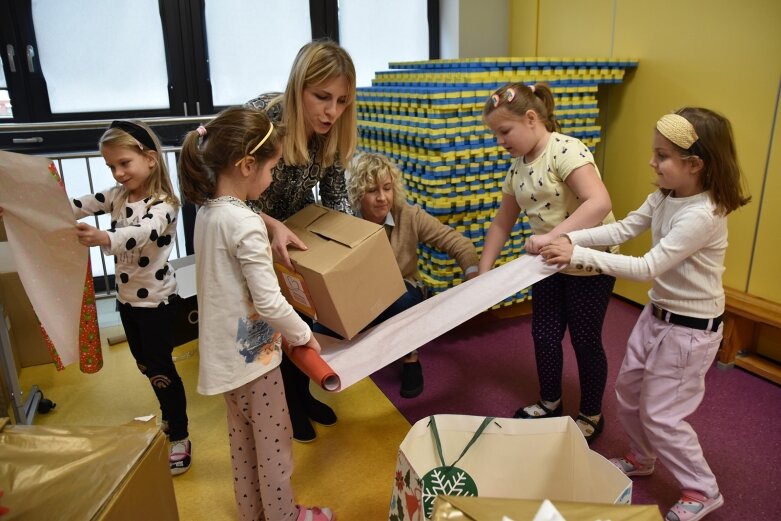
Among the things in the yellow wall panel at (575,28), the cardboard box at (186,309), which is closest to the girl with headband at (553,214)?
the cardboard box at (186,309)

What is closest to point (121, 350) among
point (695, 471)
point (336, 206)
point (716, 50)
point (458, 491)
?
point (336, 206)

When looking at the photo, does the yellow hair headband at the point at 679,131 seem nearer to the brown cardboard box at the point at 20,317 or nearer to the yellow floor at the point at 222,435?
the yellow floor at the point at 222,435

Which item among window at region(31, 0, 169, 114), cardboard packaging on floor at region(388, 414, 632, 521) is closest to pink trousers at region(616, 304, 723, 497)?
cardboard packaging on floor at region(388, 414, 632, 521)

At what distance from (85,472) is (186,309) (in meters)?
1.83

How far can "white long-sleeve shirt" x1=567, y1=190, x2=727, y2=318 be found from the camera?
154 centimetres

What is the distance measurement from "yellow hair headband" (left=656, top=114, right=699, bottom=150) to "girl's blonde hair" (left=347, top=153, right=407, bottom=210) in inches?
45.4

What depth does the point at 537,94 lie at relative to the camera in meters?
1.97

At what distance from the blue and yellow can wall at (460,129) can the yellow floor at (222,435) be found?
2.91 ft

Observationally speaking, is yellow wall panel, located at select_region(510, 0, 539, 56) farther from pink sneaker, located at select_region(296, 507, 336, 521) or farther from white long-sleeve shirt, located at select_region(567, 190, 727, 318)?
pink sneaker, located at select_region(296, 507, 336, 521)

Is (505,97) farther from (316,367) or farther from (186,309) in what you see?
(186,309)

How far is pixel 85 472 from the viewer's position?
106 centimetres

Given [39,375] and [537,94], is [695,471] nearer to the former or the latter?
[537,94]

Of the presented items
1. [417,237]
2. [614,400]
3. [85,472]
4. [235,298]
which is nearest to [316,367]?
[235,298]

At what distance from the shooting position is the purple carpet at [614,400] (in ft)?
6.25
